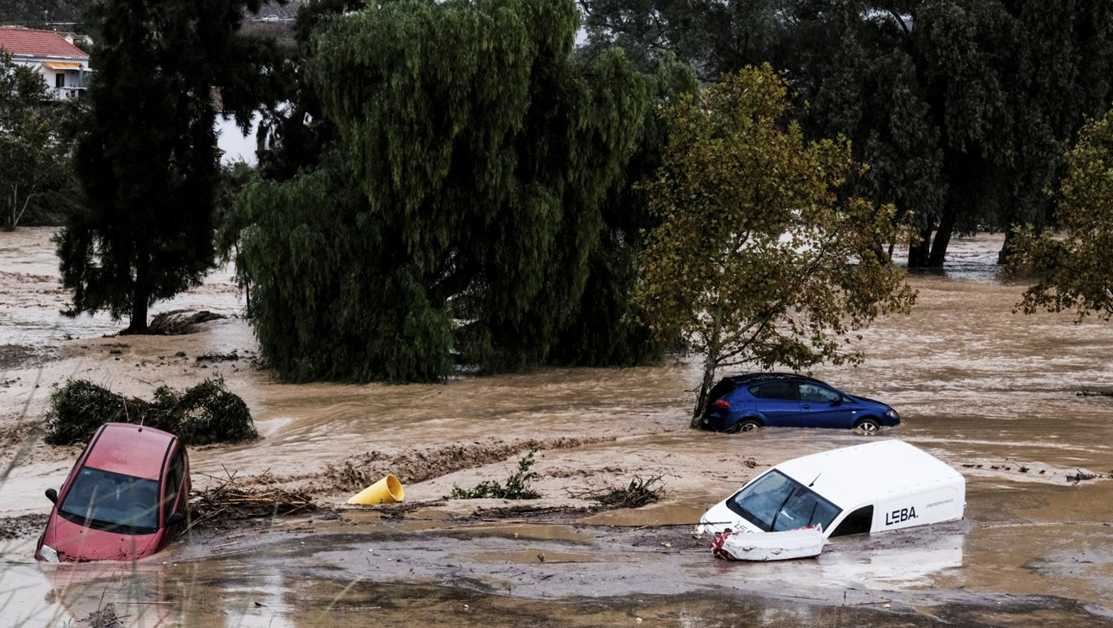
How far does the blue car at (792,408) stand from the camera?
2448cm

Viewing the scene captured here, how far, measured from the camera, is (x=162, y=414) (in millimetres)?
24203

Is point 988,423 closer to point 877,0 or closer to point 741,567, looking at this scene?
point 741,567

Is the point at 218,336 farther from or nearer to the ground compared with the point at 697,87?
nearer to the ground

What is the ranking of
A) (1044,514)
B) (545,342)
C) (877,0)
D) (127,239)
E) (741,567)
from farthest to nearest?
(877,0)
(127,239)
(545,342)
(1044,514)
(741,567)

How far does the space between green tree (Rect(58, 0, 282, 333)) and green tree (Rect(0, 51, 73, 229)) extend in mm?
32992


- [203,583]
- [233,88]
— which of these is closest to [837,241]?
[203,583]

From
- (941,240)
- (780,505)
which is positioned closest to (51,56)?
(941,240)

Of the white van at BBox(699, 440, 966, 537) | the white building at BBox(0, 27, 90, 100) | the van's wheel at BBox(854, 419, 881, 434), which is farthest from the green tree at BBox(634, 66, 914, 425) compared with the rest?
the white building at BBox(0, 27, 90, 100)

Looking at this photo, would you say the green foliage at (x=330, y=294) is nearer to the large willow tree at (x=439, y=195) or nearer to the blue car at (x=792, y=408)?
the large willow tree at (x=439, y=195)

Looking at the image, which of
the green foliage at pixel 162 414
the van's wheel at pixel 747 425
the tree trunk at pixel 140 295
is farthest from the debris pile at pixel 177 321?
the van's wheel at pixel 747 425

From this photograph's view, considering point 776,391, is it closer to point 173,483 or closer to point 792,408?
point 792,408

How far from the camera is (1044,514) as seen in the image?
695 inches

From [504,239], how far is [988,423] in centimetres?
1246

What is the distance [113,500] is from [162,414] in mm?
10196
